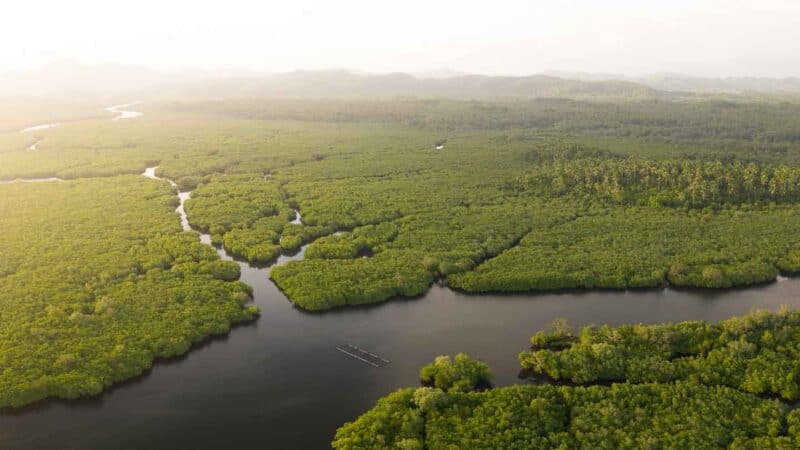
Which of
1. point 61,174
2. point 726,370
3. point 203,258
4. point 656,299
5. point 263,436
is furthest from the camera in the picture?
point 61,174

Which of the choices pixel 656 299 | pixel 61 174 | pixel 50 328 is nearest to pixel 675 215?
pixel 656 299

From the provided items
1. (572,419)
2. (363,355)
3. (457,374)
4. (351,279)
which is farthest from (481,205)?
(572,419)

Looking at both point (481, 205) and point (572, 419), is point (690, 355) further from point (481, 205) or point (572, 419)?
point (481, 205)

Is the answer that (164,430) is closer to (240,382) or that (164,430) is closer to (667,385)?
(240,382)

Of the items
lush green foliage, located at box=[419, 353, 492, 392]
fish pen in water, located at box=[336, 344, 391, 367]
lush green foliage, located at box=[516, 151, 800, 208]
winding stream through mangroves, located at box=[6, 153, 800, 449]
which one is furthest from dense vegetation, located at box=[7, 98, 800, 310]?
lush green foliage, located at box=[419, 353, 492, 392]

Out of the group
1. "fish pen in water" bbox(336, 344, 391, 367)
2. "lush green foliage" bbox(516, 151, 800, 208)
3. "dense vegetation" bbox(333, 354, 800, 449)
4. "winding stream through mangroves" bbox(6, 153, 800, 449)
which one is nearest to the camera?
"dense vegetation" bbox(333, 354, 800, 449)

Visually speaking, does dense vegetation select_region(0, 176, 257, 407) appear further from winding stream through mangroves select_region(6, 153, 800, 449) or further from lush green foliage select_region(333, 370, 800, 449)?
lush green foliage select_region(333, 370, 800, 449)
